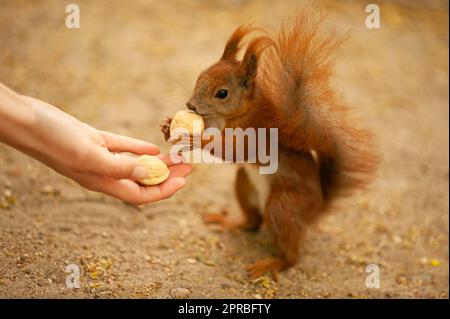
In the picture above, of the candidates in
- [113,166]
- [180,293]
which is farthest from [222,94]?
[180,293]

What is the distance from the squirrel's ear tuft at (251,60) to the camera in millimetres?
1664

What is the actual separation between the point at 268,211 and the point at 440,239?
34.3 inches

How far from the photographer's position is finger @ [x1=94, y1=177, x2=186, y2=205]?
147 centimetres

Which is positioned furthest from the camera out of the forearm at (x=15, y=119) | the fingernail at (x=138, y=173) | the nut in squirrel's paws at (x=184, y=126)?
the nut in squirrel's paws at (x=184, y=126)

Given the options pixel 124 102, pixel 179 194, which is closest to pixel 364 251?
pixel 179 194

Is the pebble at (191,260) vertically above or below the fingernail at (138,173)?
below

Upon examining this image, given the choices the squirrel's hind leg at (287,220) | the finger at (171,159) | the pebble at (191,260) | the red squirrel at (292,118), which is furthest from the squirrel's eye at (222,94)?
the pebble at (191,260)

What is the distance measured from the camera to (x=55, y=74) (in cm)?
272

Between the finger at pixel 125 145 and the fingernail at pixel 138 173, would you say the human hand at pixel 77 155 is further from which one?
the finger at pixel 125 145

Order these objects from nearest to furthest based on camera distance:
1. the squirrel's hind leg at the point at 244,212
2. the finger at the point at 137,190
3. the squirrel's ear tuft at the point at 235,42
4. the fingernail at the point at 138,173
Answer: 1. the fingernail at the point at 138,173
2. the finger at the point at 137,190
3. the squirrel's ear tuft at the point at 235,42
4. the squirrel's hind leg at the point at 244,212

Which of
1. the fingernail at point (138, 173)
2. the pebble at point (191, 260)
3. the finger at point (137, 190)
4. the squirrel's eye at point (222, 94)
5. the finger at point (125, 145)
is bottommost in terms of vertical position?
the pebble at point (191, 260)

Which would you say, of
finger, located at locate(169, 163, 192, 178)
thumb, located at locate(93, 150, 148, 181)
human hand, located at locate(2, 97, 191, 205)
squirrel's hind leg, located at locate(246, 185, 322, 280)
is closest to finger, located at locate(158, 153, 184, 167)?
finger, located at locate(169, 163, 192, 178)

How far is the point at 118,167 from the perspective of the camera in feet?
4.35

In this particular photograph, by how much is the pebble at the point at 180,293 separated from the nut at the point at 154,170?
349 mm
